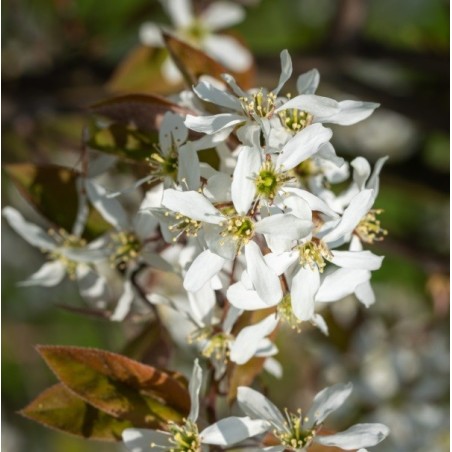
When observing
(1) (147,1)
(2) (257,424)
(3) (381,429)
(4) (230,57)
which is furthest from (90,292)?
(1) (147,1)

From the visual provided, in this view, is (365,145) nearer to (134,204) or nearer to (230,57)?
(230,57)

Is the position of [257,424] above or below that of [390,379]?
above

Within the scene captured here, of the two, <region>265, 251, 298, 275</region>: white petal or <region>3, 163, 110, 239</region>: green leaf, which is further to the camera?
<region>3, 163, 110, 239</region>: green leaf

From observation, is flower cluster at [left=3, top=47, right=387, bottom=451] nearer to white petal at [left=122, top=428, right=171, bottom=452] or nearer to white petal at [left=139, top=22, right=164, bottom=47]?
white petal at [left=122, top=428, right=171, bottom=452]

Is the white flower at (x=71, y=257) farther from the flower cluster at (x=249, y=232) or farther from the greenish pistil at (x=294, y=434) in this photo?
the greenish pistil at (x=294, y=434)

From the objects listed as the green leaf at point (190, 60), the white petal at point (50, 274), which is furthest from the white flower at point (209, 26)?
the white petal at point (50, 274)

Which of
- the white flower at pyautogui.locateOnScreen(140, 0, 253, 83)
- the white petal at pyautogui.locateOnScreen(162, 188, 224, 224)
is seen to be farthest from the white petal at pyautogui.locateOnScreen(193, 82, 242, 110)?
the white flower at pyautogui.locateOnScreen(140, 0, 253, 83)

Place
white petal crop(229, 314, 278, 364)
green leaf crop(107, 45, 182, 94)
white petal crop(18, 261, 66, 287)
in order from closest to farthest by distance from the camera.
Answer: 1. white petal crop(229, 314, 278, 364)
2. white petal crop(18, 261, 66, 287)
3. green leaf crop(107, 45, 182, 94)
